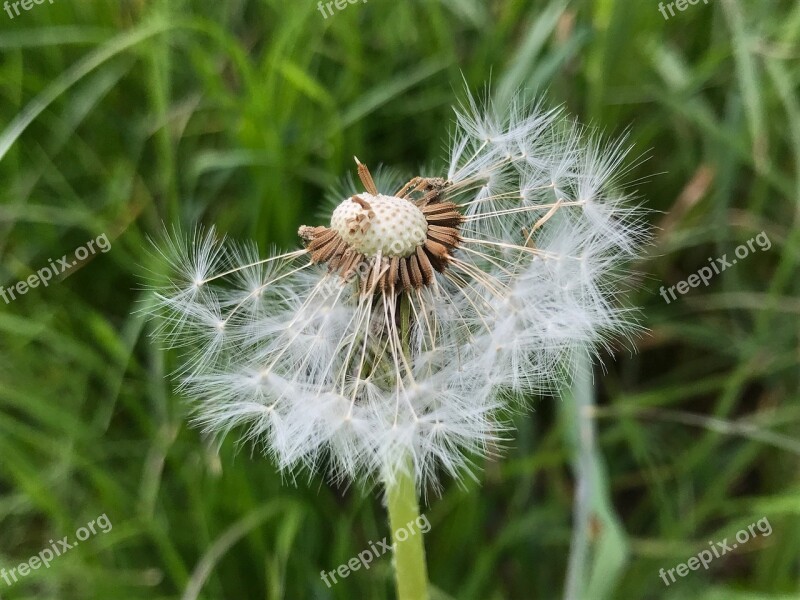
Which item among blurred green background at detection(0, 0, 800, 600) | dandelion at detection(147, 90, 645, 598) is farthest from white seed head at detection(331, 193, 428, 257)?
blurred green background at detection(0, 0, 800, 600)

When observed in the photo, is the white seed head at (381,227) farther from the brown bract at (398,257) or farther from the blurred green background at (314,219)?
the blurred green background at (314,219)

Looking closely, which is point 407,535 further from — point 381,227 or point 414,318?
point 381,227

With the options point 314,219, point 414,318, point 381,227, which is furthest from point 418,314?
point 314,219

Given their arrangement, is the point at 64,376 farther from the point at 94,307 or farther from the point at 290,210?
the point at 290,210

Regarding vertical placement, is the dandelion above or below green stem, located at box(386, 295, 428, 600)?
above

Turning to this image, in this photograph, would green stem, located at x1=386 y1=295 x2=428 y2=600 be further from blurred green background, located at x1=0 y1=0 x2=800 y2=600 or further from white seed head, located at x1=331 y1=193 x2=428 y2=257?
blurred green background, located at x1=0 y1=0 x2=800 y2=600

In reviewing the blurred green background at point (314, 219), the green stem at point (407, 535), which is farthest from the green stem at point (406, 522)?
the blurred green background at point (314, 219)

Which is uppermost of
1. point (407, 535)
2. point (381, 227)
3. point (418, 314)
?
point (381, 227)
